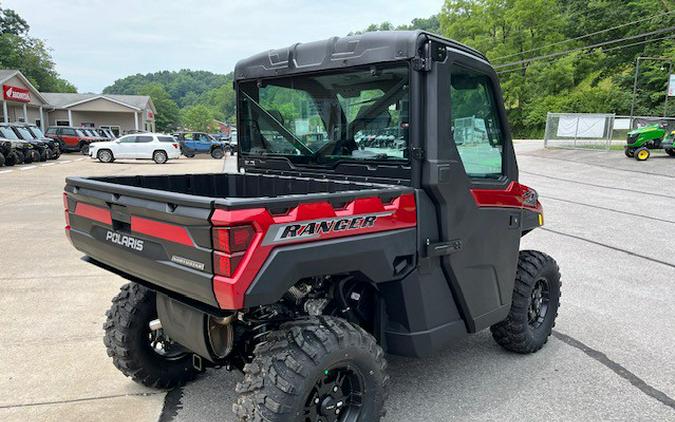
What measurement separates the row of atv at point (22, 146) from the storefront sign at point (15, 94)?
37.7 feet

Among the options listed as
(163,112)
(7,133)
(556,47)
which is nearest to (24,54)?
(163,112)

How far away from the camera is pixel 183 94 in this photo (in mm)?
172625

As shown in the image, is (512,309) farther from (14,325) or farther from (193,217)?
(14,325)

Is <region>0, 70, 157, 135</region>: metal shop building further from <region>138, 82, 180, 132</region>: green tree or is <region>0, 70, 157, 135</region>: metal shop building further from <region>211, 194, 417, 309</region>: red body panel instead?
<region>211, 194, 417, 309</region>: red body panel

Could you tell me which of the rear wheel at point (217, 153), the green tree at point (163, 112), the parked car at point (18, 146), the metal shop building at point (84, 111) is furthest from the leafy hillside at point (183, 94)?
the parked car at point (18, 146)

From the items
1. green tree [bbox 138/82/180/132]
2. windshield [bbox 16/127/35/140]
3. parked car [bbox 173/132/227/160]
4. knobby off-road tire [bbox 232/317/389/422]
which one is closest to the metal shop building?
parked car [bbox 173/132/227/160]

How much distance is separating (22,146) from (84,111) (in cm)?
3211

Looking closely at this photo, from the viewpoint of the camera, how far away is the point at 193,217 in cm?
218

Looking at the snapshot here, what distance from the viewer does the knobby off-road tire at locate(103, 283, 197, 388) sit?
10.7 ft

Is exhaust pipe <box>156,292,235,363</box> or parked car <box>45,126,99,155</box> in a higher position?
parked car <box>45,126,99,155</box>

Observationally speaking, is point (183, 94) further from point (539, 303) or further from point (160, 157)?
point (539, 303)

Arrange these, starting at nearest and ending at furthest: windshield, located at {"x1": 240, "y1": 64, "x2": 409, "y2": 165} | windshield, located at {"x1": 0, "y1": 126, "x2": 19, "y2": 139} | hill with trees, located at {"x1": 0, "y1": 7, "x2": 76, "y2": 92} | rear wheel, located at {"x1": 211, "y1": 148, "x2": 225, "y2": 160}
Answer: windshield, located at {"x1": 240, "y1": 64, "x2": 409, "y2": 165}, windshield, located at {"x1": 0, "y1": 126, "x2": 19, "y2": 139}, rear wheel, located at {"x1": 211, "y1": 148, "x2": 225, "y2": 160}, hill with trees, located at {"x1": 0, "y1": 7, "x2": 76, "y2": 92}

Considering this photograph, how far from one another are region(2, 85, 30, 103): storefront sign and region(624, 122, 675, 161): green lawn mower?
37.6 meters

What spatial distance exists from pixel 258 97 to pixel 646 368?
3.60 metres
